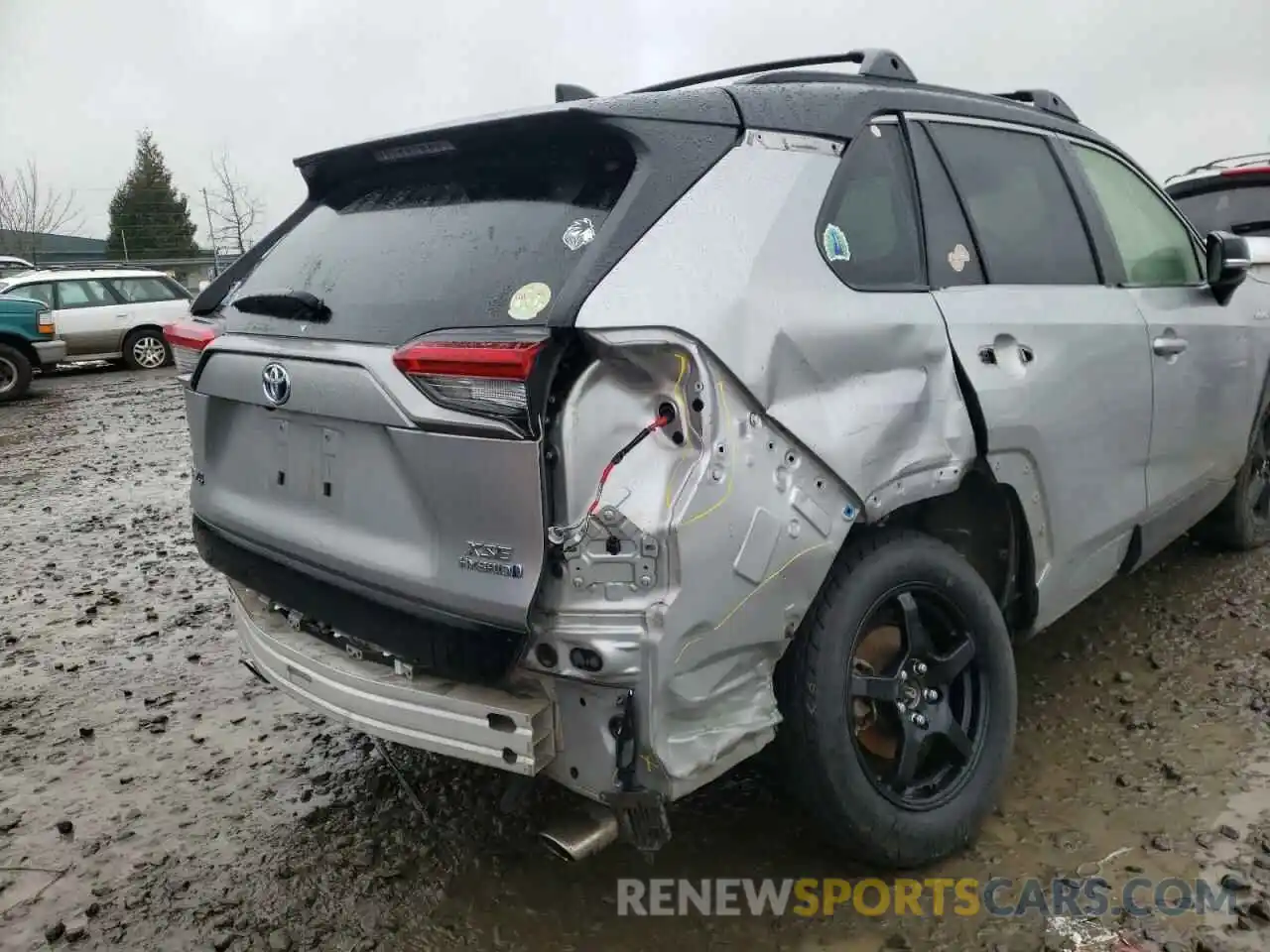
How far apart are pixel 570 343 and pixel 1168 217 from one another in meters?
3.08

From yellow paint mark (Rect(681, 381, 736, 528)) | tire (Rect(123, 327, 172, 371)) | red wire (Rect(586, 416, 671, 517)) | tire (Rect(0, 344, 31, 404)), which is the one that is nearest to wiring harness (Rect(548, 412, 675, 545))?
red wire (Rect(586, 416, 671, 517))

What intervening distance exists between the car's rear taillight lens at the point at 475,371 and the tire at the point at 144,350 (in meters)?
15.7

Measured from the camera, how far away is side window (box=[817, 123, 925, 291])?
236 cm

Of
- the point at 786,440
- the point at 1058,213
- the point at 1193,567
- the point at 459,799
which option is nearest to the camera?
the point at 786,440

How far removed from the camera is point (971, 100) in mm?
3016

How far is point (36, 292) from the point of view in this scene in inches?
588

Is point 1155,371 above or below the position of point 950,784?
above

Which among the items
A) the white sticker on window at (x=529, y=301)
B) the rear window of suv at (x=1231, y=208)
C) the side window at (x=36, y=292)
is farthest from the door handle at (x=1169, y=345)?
the side window at (x=36, y=292)

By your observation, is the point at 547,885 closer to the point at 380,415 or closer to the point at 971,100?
the point at 380,415

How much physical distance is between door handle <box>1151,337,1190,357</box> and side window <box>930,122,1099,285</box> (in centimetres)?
36

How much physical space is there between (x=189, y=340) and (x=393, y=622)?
1242mm

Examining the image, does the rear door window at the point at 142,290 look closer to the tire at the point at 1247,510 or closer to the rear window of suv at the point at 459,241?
the rear window of suv at the point at 459,241

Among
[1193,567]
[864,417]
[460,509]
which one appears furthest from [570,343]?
[1193,567]

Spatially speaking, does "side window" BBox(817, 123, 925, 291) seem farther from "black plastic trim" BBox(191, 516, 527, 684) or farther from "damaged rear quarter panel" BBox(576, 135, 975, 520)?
"black plastic trim" BBox(191, 516, 527, 684)
